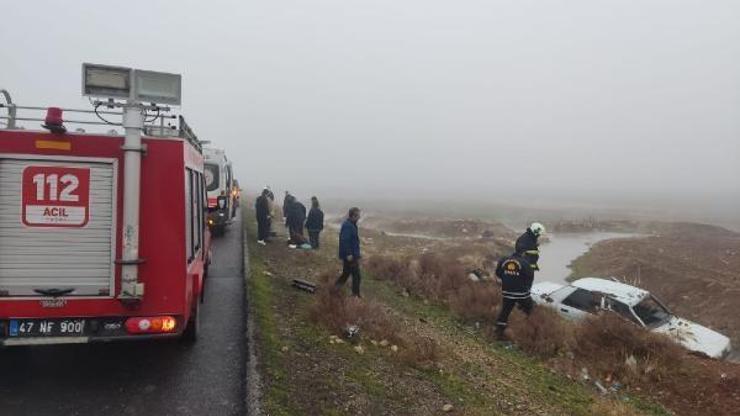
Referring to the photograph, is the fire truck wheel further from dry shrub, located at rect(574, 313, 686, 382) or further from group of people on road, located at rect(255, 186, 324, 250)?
group of people on road, located at rect(255, 186, 324, 250)

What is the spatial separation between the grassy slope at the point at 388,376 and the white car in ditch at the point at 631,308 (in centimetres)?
296

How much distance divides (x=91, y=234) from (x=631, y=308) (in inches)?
410

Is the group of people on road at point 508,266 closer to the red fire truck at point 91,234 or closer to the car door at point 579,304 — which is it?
the car door at point 579,304

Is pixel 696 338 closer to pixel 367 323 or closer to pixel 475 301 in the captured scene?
pixel 475 301

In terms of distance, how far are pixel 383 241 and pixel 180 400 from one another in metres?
24.1

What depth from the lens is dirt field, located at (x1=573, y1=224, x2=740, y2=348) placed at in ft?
54.0

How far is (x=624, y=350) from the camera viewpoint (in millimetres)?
9695

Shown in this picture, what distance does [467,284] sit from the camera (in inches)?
539

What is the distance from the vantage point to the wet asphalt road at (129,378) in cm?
534

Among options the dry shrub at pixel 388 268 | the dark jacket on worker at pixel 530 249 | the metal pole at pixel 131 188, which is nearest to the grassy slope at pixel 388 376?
the dark jacket on worker at pixel 530 249

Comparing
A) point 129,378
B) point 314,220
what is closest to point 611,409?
point 129,378

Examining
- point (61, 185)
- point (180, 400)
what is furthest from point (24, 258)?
point (180, 400)

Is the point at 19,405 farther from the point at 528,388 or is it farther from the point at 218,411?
the point at 528,388

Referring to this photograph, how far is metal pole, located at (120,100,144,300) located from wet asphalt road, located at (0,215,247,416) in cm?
112
